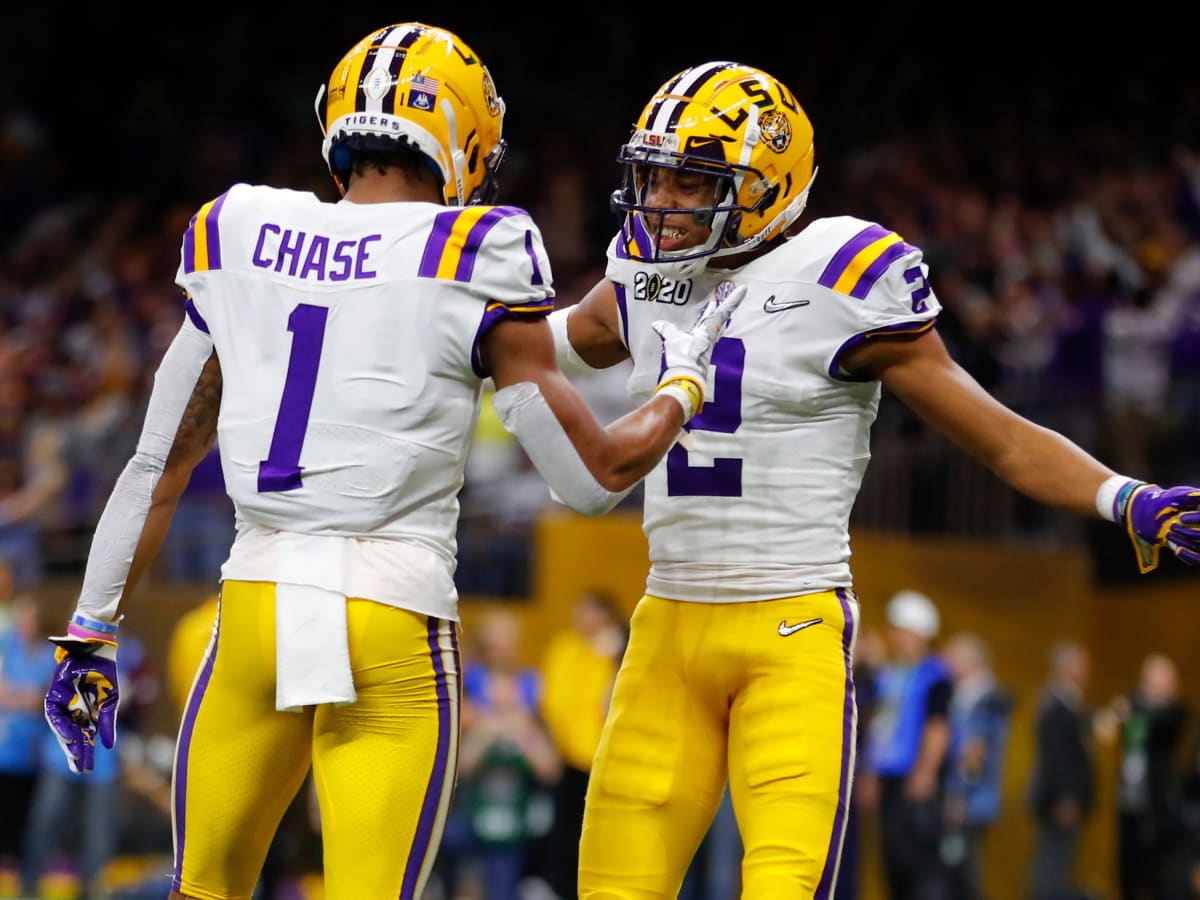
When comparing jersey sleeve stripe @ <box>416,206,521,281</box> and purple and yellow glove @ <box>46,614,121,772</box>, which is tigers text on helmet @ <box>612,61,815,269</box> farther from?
purple and yellow glove @ <box>46,614,121,772</box>

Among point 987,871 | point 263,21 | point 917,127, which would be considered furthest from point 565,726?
point 263,21

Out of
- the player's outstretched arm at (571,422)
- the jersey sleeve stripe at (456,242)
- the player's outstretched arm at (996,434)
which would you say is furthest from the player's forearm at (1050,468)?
the jersey sleeve stripe at (456,242)

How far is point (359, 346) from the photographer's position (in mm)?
3549

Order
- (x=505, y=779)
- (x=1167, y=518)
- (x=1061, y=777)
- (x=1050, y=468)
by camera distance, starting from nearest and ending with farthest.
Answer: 1. (x=1167, y=518)
2. (x=1050, y=468)
3. (x=505, y=779)
4. (x=1061, y=777)

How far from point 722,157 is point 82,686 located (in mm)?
1687

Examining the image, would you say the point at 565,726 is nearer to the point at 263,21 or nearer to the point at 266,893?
the point at 266,893

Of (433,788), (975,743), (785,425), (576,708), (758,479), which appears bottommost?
(975,743)

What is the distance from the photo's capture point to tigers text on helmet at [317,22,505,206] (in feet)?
12.0

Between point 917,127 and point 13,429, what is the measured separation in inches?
291

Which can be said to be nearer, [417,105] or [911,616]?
[417,105]

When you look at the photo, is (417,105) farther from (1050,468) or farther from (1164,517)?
(1164,517)

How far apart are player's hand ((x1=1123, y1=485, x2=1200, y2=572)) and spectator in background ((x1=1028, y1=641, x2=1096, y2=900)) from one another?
292 inches

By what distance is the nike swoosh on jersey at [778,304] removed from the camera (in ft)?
13.5

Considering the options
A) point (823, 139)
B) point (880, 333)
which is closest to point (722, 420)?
point (880, 333)
